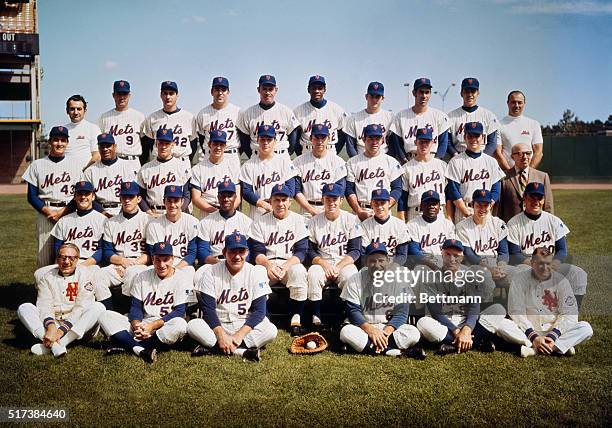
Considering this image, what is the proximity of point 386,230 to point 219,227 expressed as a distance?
170cm

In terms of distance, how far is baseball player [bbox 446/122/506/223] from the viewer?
6.62 m

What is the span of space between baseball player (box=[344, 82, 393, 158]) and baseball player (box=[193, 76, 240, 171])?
4.46ft

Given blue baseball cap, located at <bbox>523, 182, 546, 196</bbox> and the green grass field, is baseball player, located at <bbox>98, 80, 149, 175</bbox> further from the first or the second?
blue baseball cap, located at <bbox>523, 182, 546, 196</bbox>

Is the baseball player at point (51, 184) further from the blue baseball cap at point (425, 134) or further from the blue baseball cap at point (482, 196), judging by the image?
the blue baseball cap at point (482, 196)

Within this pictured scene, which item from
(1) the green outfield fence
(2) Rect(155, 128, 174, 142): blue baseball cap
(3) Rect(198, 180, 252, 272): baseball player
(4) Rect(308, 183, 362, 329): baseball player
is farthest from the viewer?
(1) the green outfield fence

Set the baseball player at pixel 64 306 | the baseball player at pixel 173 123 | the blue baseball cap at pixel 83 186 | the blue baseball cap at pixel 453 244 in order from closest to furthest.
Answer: the baseball player at pixel 64 306 → the blue baseball cap at pixel 453 244 → the blue baseball cap at pixel 83 186 → the baseball player at pixel 173 123

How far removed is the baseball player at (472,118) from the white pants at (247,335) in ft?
10.9

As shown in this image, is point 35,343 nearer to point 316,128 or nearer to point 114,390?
point 114,390

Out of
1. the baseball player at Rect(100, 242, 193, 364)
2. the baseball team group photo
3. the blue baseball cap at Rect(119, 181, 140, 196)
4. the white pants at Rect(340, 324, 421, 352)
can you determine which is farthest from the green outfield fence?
the baseball player at Rect(100, 242, 193, 364)

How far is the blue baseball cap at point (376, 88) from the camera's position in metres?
7.14

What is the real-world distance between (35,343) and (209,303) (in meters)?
1.64

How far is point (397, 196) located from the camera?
659cm

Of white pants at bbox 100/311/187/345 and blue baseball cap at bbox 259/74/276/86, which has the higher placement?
blue baseball cap at bbox 259/74/276/86

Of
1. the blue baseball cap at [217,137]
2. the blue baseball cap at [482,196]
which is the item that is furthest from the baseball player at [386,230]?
the blue baseball cap at [217,137]
